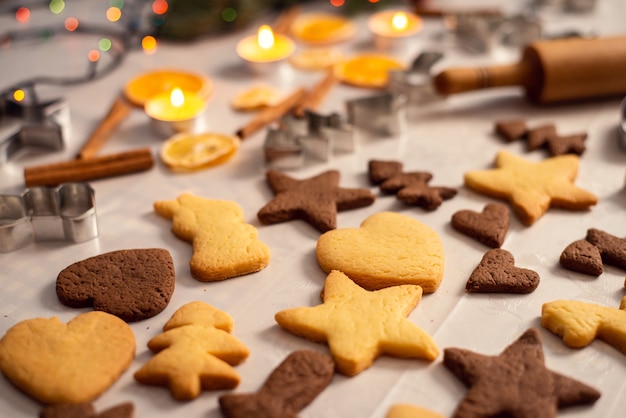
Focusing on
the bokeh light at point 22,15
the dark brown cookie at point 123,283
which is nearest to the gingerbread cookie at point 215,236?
the dark brown cookie at point 123,283

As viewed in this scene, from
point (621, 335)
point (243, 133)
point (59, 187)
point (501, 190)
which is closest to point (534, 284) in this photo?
point (621, 335)

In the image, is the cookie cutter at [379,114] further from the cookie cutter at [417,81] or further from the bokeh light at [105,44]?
the bokeh light at [105,44]

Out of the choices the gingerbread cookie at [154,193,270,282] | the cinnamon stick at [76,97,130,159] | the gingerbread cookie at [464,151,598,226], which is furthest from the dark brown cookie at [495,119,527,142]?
the cinnamon stick at [76,97,130,159]

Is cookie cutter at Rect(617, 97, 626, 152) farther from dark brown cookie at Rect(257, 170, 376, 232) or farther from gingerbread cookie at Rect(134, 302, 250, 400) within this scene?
gingerbread cookie at Rect(134, 302, 250, 400)

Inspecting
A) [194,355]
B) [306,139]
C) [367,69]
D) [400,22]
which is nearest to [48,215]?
[194,355]

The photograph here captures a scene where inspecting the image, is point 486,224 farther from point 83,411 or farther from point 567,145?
point 83,411

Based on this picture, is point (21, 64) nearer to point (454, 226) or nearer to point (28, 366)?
point (28, 366)
